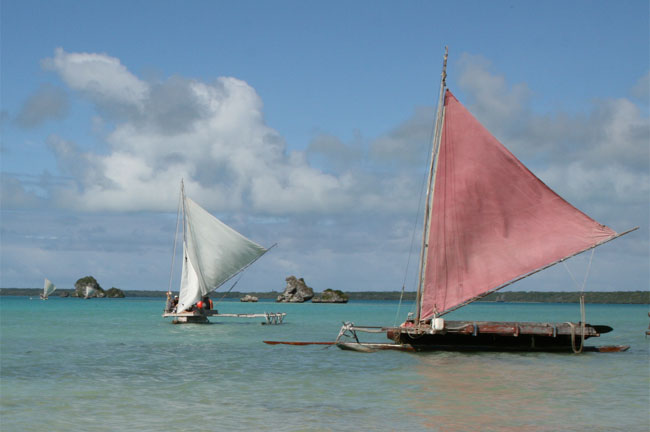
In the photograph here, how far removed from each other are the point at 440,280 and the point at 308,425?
1451cm

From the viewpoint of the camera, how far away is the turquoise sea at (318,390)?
17.8 m

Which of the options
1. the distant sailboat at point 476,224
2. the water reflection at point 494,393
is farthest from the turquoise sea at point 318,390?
the distant sailboat at point 476,224

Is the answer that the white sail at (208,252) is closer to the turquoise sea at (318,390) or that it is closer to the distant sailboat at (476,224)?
the turquoise sea at (318,390)

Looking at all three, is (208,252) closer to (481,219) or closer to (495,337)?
(495,337)

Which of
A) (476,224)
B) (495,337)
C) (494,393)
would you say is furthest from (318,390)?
(495,337)

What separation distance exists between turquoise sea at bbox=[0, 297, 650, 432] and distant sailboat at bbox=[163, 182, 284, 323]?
20.0 m

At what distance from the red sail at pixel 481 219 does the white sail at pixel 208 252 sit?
98.1 feet

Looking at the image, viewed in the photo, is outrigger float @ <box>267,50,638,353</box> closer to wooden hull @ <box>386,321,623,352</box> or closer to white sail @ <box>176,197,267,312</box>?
wooden hull @ <box>386,321,623,352</box>

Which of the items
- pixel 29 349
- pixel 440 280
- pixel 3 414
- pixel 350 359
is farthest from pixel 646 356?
pixel 29 349

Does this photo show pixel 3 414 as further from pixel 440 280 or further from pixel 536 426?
pixel 440 280

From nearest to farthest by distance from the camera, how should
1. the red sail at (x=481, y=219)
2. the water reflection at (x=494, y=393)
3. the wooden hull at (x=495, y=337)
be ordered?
the water reflection at (x=494, y=393)
the red sail at (x=481, y=219)
the wooden hull at (x=495, y=337)

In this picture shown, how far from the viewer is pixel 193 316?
5684 centimetres

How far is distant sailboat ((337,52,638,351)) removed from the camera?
97.2ft

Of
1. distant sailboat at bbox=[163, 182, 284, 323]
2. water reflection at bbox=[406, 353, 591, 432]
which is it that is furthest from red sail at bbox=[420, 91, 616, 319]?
distant sailboat at bbox=[163, 182, 284, 323]
